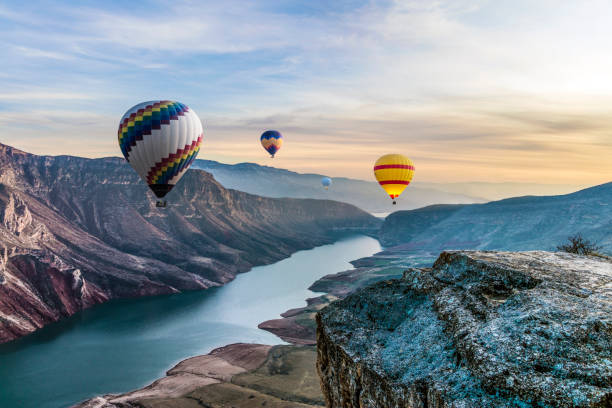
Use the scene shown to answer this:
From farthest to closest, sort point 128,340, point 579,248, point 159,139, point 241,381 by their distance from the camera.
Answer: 1. point 128,340
2. point 241,381
3. point 159,139
4. point 579,248

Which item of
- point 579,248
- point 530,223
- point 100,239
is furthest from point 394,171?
point 530,223

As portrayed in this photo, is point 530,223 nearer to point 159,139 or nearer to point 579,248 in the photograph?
point 579,248

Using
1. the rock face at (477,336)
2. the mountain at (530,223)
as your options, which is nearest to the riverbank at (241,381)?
the rock face at (477,336)

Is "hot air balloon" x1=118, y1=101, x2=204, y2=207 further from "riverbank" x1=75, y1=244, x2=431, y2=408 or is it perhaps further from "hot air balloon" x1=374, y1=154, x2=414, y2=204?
"hot air balloon" x1=374, y1=154, x2=414, y2=204

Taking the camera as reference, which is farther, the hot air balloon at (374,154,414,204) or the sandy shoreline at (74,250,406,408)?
the hot air balloon at (374,154,414,204)

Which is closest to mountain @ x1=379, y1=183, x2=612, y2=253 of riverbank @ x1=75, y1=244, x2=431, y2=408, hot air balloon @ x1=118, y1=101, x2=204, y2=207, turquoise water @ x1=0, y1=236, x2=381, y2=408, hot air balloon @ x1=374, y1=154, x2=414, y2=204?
hot air balloon @ x1=374, y1=154, x2=414, y2=204

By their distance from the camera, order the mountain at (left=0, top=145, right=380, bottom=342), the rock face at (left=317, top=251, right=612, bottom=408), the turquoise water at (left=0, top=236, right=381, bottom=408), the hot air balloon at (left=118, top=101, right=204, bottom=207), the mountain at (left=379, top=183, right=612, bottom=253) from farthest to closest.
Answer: the mountain at (left=379, top=183, right=612, bottom=253)
the mountain at (left=0, top=145, right=380, bottom=342)
the turquoise water at (left=0, top=236, right=381, bottom=408)
the hot air balloon at (left=118, top=101, right=204, bottom=207)
the rock face at (left=317, top=251, right=612, bottom=408)

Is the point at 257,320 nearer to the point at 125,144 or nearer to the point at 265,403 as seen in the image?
the point at 265,403

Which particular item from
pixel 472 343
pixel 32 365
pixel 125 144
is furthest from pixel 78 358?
pixel 472 343
